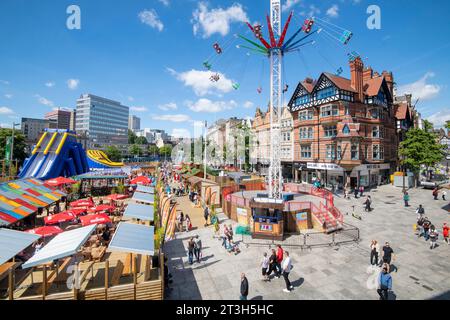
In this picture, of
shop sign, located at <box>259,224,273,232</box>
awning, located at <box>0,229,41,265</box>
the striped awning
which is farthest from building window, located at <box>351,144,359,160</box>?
the striped awning

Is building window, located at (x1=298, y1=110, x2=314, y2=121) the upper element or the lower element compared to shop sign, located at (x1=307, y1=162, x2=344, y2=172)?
upper

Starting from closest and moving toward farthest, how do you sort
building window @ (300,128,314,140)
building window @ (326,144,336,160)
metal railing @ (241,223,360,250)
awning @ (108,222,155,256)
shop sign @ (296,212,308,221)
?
awning @ (108,222,155,256), metal railing @ (241,223,360,250), shop sign @ (296,212,308,221), building window @ (326,144,336,160), building window @ (300,128,314,140)

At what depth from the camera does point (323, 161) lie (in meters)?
35.7

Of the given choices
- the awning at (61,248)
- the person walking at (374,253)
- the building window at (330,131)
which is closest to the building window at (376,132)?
the building window at (330,131)

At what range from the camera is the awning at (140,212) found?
13.2m

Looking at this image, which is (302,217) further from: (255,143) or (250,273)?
(255,143)

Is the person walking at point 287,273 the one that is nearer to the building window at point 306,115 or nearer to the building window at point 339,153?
the building window at point 339,153

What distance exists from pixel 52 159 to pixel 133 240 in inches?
1117

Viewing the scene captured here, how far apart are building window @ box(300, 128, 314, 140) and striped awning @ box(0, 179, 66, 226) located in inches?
1352

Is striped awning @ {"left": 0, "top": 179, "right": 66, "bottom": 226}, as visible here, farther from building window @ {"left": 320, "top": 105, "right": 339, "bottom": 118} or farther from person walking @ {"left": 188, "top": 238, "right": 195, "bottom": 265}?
building window @ {"left": 320, "top": 105, "right": 339, "bottom": 118}

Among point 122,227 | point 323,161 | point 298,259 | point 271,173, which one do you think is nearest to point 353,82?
point 323,161

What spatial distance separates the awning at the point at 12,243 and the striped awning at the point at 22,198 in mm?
4813

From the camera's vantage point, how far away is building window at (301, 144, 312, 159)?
3850 centimetres

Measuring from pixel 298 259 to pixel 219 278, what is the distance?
4.70 metres
